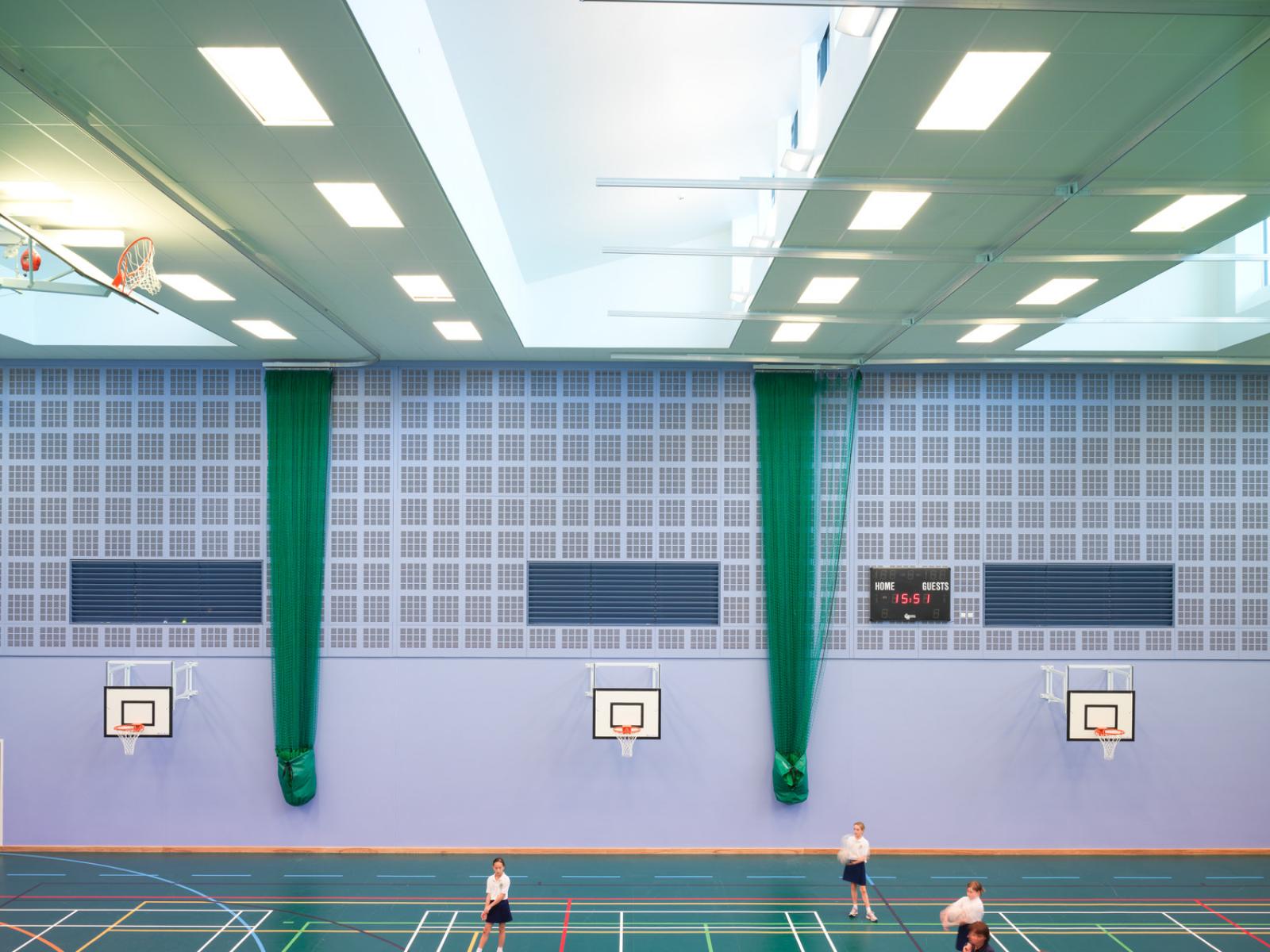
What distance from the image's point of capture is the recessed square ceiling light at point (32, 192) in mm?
8195

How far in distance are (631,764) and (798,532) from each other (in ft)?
18.7

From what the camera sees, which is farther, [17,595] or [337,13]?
[17,595]

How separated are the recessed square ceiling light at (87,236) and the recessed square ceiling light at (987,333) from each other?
12.4m

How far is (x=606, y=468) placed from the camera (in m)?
16.7

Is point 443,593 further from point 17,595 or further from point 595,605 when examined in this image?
point 17,595

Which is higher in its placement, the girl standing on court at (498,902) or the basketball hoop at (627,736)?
the basketball hoop at (627,736)

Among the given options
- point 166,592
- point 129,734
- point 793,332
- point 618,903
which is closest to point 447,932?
point 618,903

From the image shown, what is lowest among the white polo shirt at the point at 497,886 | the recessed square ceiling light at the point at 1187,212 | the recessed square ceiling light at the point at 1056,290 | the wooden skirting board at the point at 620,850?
the wooden skirting board at the point at 620,850

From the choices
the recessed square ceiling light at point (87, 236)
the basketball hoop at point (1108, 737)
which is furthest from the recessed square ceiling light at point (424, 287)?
the basketball hoop at point (1108, 737)

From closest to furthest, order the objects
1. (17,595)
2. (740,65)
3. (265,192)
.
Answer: (265,192) < (740,65) < (17,595)

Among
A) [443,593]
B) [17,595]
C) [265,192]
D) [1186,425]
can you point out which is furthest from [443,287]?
[1186,425]

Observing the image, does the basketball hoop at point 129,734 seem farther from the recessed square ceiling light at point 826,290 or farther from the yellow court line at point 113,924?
the recessed square ceiling light at point 826,290

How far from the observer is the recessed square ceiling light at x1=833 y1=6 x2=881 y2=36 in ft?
19.6

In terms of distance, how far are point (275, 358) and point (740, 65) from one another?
1136 cm
